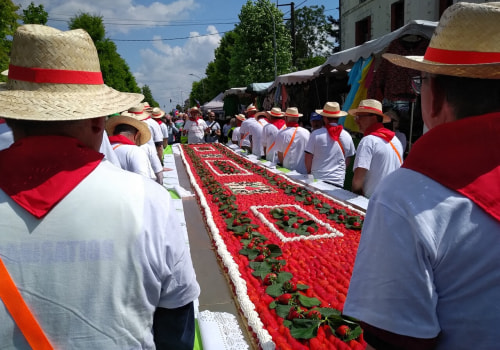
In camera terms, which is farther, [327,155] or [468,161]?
[327,155]

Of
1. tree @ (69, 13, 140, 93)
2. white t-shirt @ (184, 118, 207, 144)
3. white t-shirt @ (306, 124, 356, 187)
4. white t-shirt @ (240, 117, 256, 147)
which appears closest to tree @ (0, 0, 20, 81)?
white t-shirt @ (184, 118, 207, 144)

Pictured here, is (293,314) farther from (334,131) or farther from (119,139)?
(334,131)

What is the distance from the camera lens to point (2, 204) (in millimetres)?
989

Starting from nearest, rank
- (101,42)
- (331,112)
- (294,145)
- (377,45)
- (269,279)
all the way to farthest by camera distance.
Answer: (269,279)
(331,112)
(377,45)
(294,145)
(101,42)

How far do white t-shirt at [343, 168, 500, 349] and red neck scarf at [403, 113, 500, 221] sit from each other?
2 centimetres

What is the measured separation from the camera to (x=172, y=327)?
122 centimetres

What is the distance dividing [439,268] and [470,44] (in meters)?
0.60

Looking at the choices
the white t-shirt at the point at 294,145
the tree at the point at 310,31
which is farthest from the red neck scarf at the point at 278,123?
the tree at the point at 310,31

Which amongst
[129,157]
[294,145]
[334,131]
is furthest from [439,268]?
[294,145]

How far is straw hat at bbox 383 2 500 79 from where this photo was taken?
38.4 inches

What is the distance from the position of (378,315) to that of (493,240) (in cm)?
31

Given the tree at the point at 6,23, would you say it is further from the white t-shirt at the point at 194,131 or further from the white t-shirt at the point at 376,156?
the white t-shirt at the point at 376,156

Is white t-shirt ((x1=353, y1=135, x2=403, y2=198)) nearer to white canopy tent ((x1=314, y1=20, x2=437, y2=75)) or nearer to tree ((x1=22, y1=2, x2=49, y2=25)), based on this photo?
white canopy tent ((x1=314, y1=20, x2=437, y2=75))

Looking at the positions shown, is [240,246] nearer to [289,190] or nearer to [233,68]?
[289,190]
